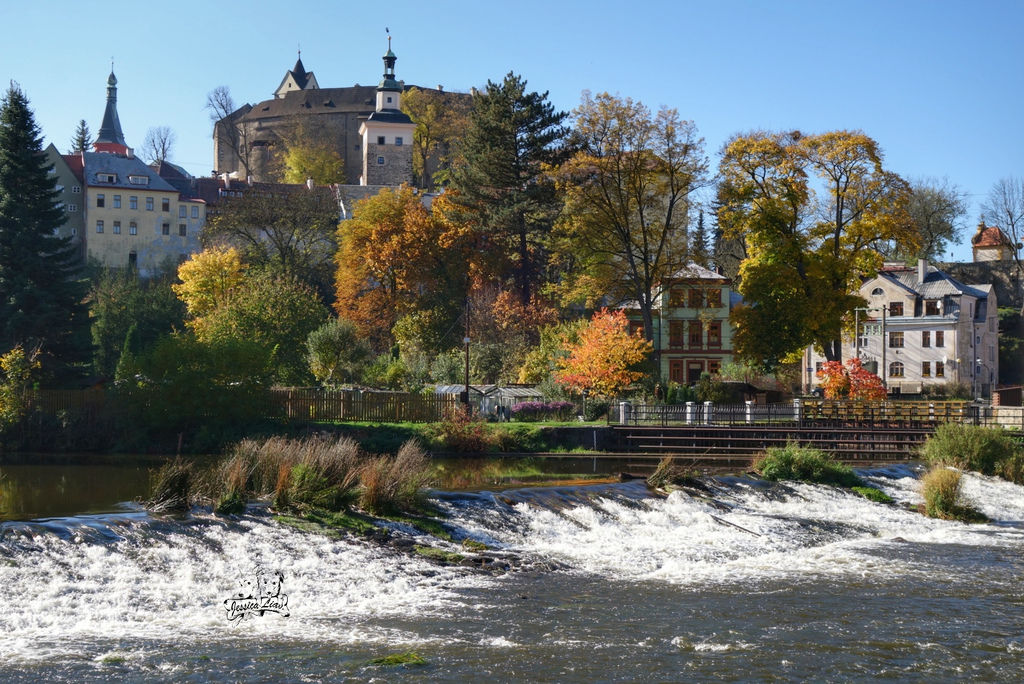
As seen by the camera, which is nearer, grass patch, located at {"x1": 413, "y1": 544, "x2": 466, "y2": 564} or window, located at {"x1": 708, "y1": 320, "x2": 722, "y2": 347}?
grass patch, located at {"x1": 413, "y1": 544, "x2": 466, "y2": 564}

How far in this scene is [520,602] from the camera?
15164 millimetres

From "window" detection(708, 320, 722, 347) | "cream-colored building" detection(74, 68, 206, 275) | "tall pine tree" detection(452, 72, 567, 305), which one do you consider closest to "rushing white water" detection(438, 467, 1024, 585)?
"tall pine tree" detection(452, 72, 567, 305)

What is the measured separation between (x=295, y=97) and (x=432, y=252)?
76486mm

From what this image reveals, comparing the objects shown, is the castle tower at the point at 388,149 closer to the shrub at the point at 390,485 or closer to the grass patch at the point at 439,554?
the shrub at the point at 390,485

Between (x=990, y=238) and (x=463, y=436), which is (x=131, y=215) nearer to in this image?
(x=463, y=436)

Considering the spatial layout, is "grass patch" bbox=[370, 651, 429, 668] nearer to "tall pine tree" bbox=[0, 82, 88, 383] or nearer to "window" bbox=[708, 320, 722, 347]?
"tall pine tree" bbox=[0, 82, 88, 383]

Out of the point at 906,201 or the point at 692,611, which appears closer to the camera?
the point at 692,611

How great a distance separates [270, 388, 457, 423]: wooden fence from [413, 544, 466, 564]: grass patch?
25.7 metres

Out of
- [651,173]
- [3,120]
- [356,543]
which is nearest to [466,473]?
[356,543]

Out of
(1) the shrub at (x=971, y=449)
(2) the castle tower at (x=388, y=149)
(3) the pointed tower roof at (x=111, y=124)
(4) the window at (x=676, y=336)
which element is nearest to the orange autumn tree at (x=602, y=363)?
(1) the shrub at (x=971, y=449)

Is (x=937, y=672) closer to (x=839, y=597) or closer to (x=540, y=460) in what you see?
(x=839, y=597)

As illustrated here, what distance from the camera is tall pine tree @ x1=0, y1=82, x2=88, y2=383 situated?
47094 millimetres

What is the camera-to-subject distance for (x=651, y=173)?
51844mm

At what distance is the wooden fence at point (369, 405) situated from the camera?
43031mm
